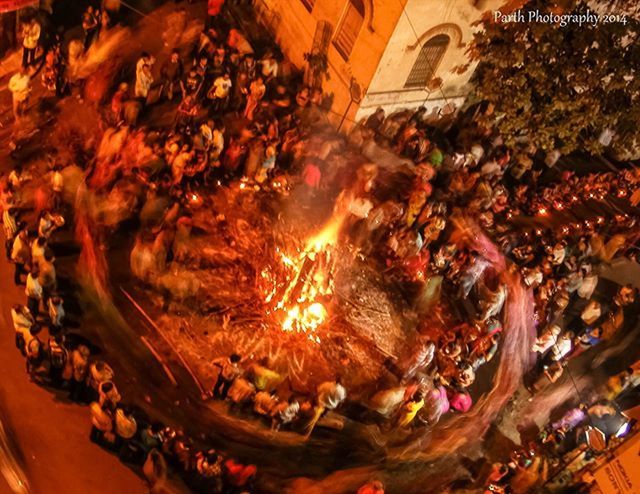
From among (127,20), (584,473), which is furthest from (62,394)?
(127,20)

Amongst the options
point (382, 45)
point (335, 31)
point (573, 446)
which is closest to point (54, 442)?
point (573, 446)

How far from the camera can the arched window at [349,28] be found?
680 inches

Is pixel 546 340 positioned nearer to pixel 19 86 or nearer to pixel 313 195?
pixel 313 195

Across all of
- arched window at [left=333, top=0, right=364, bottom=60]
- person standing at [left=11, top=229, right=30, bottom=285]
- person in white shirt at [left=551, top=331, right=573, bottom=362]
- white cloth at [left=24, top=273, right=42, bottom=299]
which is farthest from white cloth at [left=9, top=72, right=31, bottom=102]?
person in white shirt at [left=551, top=331, right=573, bottom=362]

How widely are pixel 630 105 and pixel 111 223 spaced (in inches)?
531

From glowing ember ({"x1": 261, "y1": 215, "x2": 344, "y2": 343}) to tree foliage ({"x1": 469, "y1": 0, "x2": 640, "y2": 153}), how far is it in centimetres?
683

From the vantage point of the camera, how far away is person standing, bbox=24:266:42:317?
1150 cm

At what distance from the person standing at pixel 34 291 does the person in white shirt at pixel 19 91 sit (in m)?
4.89

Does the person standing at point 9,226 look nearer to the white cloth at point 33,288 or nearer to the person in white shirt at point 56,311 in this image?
the white cloth at point 33,288

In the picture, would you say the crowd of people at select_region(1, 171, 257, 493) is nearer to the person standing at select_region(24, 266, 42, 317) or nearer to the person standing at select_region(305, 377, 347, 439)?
the person standing at select_region(24, 266, 42, 317)

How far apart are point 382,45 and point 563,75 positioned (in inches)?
188

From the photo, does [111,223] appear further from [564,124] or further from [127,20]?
[564,124]

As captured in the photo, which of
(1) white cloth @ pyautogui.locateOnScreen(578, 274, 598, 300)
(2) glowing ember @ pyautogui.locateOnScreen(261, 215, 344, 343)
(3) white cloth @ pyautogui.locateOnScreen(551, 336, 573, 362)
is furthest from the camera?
(1) white cloth @ pyautogui.locateOnScreen(578, 274, 598, 300)

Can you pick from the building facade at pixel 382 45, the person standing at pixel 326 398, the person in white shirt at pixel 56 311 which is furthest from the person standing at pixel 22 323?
the building facade at pixel 382 45
